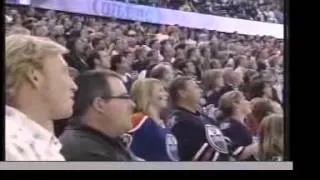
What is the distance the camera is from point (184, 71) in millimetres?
2957

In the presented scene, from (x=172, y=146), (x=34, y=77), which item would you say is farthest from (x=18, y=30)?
(x=172, y=146)

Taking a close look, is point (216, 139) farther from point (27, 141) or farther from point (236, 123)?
point (27, 141)

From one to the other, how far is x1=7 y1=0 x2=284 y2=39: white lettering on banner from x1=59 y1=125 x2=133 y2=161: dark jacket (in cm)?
52

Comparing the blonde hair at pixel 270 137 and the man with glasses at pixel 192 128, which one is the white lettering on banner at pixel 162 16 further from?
A: the blonde hair at pixel 270 137

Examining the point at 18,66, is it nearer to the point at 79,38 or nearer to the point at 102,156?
the point at 79,38

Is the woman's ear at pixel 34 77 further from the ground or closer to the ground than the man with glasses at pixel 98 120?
further from the ground

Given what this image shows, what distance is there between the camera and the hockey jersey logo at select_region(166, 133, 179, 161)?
116 inches

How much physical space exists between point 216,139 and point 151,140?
0.29m

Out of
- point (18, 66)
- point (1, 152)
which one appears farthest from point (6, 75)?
point (1, 152)

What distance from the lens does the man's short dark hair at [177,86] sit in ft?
9.70

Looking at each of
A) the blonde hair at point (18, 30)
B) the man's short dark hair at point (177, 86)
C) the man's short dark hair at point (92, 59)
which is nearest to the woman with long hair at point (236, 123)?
the man's short dark hair at point (177, 86)

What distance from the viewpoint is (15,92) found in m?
2.87

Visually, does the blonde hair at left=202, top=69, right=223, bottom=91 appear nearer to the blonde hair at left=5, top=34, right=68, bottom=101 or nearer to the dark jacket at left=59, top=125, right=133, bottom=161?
the dark jacket at left=59, top=125, right=133, bottom=161

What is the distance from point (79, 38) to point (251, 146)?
895 millimetres
